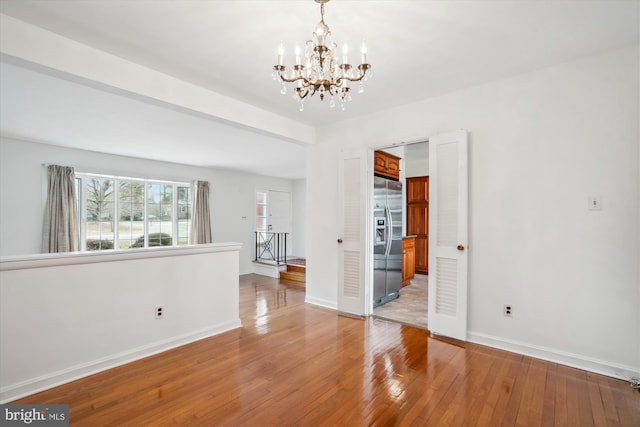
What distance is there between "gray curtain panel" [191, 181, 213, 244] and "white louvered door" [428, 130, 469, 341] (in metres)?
5.45

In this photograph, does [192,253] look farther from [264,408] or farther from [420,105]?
[420,105]

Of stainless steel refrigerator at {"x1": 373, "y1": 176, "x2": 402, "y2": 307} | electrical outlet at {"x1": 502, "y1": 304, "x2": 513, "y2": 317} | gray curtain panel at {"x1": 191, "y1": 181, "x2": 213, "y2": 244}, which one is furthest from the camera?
gray curtain panel at {"x1": 191, "y1": 181, "x2": 213, "y2": 244}

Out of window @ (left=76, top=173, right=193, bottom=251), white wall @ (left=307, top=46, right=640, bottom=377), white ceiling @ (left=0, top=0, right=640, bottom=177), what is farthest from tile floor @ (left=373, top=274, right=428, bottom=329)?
window @ (left=76, top=173, right=193, bottom=251)

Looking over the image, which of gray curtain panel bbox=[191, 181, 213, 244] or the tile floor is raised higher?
gray curtain panel bbox=[191, 181, 213, 244]

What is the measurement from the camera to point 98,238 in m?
5.79

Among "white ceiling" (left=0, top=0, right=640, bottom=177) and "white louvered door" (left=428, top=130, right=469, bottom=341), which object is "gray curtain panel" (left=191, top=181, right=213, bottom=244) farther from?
"white louvered door" (left=428, top=130, right=469, bottom=341)

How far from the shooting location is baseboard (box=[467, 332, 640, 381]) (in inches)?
96.8

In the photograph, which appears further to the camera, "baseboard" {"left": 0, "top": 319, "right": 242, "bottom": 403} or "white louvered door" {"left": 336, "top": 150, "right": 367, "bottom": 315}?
"white louvered door" {"left": 336, "top": 150, "right": 367, "bottom": 315}

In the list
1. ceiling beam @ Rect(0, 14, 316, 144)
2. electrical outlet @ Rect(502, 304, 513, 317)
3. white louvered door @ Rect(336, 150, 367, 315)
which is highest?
ceiling beam @ Rect(0, 14, 316, 144)

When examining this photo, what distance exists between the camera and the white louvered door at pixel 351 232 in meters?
4.02

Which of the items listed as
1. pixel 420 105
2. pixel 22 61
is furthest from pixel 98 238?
pixel 420 105

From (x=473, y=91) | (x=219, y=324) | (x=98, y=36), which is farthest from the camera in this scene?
(x=219, y=324)

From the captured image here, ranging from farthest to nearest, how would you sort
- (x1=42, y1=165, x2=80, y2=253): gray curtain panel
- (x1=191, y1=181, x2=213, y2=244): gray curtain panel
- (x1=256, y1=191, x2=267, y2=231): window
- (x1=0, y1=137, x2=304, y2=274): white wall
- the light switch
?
(x1=256, y1=191, x2=267, y2=231): window < (x1=191, y1=181, x2=213, y2=244): gray curtain panel < (x1=42, y1=165, x2=80, y2=253): gray curtain panel < (x1=0, y1=137, x2=304, y2=274): white wall < the light switch

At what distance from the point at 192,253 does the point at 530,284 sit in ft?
11.3
